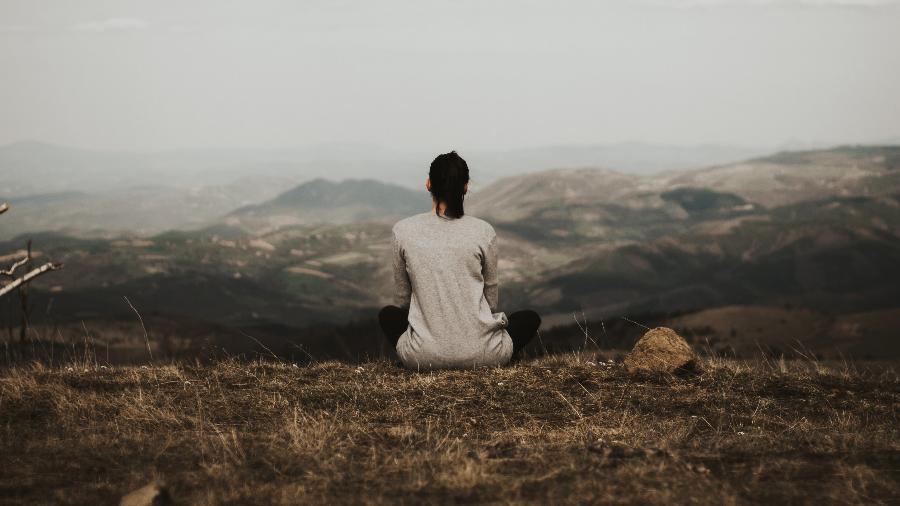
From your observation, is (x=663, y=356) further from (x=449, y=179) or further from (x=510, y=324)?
(x=449, y=179)

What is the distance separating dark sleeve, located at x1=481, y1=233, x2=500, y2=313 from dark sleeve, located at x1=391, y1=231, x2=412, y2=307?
0.81 m

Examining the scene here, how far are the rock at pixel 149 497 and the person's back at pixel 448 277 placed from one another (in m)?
3.68

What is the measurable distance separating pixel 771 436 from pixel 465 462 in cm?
293

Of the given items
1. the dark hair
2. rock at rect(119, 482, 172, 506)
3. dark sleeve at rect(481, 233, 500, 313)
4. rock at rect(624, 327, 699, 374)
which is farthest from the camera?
rock at rect(624, 327, 699, 374)

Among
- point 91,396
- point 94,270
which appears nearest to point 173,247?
point 94,270

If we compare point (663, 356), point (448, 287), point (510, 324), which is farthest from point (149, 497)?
point (663, 356)

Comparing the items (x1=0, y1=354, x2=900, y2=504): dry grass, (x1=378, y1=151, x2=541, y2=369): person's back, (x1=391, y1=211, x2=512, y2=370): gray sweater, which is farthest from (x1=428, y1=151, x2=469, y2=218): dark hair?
(x1=0, y1=354, x2=900, y2=504): dry grass

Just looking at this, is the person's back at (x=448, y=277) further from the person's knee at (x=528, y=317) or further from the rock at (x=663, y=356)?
the rock at (x=663, y=356)

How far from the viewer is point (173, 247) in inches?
7869

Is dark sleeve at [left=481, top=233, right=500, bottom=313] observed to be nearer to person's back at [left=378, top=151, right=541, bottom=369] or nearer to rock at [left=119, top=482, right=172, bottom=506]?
person's back at [left=378, top=151, right=541, bottom=369]

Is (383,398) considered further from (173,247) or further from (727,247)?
(173,247)

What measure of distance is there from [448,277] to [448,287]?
0.10m

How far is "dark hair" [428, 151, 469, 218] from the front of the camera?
326 inches

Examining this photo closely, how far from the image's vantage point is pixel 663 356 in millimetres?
9961
